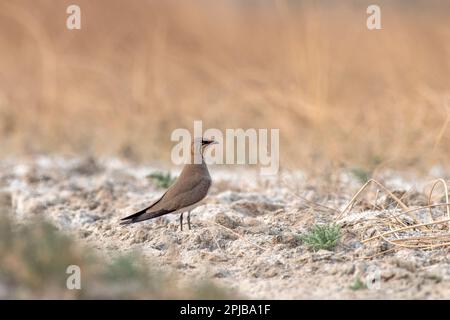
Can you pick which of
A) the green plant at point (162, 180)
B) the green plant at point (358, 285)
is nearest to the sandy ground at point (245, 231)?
the green plant at point (358, 285)

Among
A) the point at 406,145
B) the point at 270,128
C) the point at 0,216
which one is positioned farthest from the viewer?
the point at 270,128

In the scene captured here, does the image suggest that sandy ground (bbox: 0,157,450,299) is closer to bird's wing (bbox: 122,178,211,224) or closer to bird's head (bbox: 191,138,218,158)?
bird's wing (bbox: 122,178,211,224)

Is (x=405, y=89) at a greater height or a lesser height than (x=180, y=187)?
greater

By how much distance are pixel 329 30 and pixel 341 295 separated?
10046 millimetres

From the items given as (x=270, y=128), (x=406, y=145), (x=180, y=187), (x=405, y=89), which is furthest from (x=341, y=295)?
(x=405, y=89)

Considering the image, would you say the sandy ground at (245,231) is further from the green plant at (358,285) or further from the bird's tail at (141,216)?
the bird's tail at (141,216)

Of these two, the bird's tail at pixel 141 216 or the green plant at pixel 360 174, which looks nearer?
the bird's tail at pixel 141 216

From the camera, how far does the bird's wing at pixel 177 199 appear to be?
483 centimetres

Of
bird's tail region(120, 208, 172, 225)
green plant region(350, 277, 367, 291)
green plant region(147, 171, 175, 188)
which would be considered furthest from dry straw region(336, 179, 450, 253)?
green plant region(147, 171, 175, 188)

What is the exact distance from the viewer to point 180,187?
5.07 m

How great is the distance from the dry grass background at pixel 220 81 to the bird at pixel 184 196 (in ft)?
6.09

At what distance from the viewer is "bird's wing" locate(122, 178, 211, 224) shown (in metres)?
4.83

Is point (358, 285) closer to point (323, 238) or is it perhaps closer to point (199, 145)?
point (323, 238)
